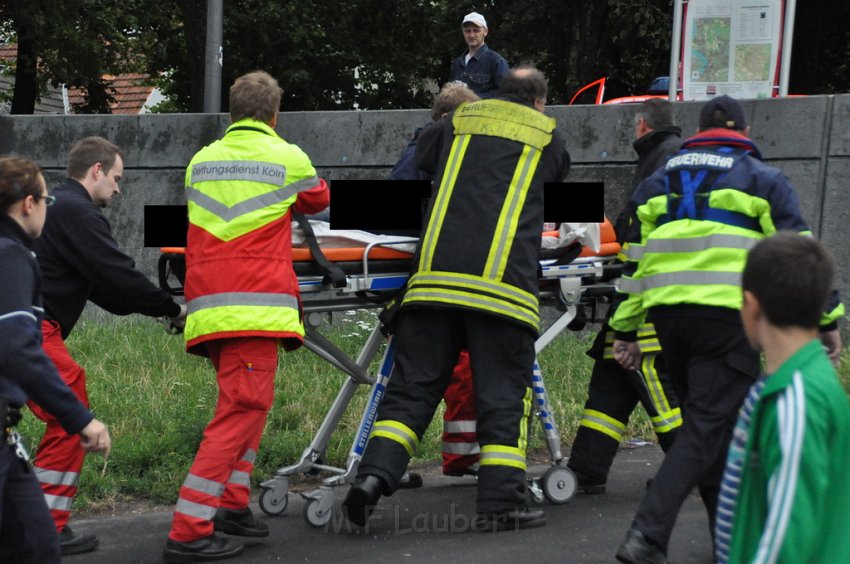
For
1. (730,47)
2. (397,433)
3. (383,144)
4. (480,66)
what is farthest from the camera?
(730,47)

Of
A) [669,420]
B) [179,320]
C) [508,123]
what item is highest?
[508,123]

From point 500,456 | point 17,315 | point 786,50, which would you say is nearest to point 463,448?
point 500,456

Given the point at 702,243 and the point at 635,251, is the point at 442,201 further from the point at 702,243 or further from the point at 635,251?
Result: the point at 702,243

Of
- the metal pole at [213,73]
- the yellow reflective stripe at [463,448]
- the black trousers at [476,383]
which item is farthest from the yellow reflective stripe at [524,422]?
the metal pole at [213,73]

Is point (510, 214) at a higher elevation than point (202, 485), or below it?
higher

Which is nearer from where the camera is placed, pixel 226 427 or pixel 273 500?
pixel 226 427

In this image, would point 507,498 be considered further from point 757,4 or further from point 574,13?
point 574,13

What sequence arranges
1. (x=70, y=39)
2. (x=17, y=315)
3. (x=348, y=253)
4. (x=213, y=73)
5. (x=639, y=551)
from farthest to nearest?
(x=70, y=39) → (x=213, y=73) → (x=348, y=253) → (x=639, y=551) → (x=17, y=315)

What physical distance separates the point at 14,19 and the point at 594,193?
14649mm

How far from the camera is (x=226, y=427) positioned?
5.20m

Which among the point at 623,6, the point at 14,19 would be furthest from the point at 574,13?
the point at 14,19

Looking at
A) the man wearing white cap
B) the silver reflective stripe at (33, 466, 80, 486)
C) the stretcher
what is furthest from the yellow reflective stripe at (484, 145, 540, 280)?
the man wearing white cap

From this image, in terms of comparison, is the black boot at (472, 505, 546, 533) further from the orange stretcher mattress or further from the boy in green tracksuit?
the boy in green tracksuit

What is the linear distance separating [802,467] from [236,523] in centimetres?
334
